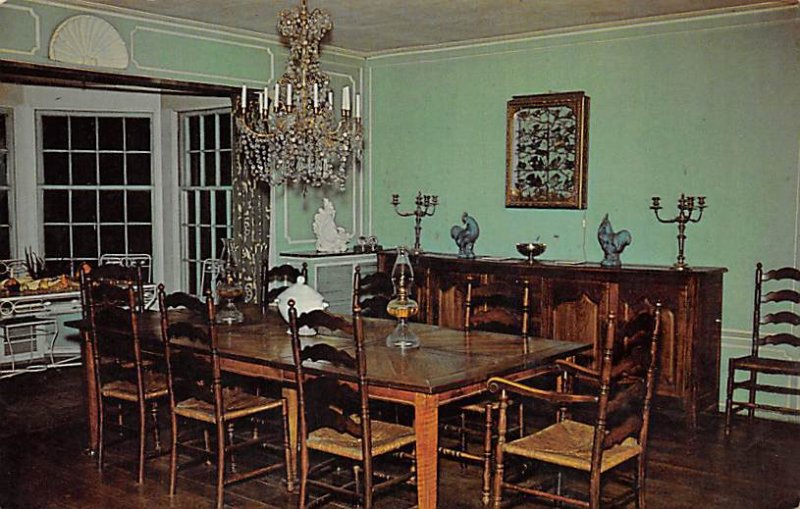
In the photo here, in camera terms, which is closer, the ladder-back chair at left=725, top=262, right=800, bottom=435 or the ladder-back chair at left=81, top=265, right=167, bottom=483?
the ladder-back chair at left=81, top=265, right=167, bottom=483

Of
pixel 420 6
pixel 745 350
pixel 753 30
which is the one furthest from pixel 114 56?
pixel 745 350

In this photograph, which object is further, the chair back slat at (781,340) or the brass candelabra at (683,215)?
the brass candelabra at (683,215)

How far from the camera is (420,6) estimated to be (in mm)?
5473


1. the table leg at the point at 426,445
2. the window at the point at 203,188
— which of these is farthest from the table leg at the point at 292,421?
the window at the point at 203,188

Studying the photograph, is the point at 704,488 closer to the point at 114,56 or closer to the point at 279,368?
the point at 279,368

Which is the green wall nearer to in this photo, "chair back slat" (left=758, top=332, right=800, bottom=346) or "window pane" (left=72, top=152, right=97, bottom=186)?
"chair back slat" (left=758, top=332, right=800, bottom=346)

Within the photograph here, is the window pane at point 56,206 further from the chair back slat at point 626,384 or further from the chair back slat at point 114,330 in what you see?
the chair back slat at point 626,384

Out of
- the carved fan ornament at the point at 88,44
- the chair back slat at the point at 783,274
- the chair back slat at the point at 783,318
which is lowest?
the chair back slat at the point at 783,318

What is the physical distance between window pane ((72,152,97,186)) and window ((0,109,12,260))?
21.6 inches

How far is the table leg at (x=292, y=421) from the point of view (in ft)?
13.9

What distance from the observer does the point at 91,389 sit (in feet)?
15.5

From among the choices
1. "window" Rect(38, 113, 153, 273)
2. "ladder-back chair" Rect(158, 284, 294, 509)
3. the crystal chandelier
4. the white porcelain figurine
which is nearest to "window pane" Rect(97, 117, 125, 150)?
"window" Rect(38, 113, 153, 273)

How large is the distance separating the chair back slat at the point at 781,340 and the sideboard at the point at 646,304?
323 millimetres

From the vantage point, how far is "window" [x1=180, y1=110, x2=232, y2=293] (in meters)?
7.46
